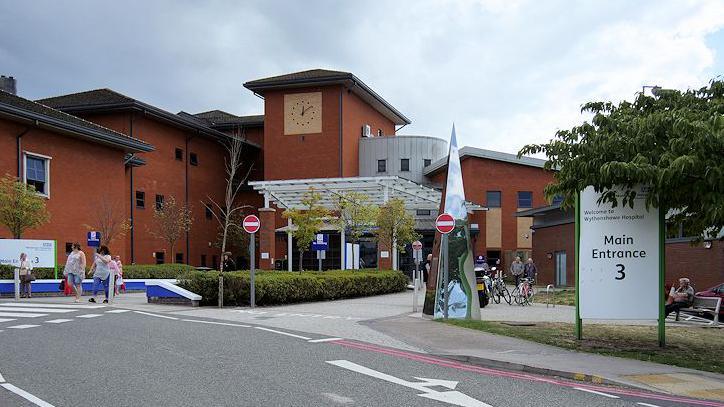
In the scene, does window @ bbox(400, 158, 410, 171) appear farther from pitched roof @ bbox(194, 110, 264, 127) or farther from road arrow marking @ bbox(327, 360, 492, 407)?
road arrow marking @ bbox(327, 360, 492, 407)

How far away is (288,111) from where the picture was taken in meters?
54.7

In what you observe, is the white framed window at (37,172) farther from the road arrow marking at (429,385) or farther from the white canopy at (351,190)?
the road arrow marking at (429,385)

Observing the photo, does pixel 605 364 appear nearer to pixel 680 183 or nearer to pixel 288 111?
pixel 680 183

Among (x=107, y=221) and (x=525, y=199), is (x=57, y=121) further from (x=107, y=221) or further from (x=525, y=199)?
(x=525, y=199)

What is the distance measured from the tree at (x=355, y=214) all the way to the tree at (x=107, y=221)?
11.1 m

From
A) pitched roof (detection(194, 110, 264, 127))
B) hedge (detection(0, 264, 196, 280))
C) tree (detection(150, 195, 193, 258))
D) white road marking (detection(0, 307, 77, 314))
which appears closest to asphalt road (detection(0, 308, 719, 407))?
white road marking (detection(0, 307, 77, 314))

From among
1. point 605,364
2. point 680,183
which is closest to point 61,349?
point 605,364

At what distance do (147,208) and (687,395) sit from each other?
41453 mm

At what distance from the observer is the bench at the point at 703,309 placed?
58.7 feet

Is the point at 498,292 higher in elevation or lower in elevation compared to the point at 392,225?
lower

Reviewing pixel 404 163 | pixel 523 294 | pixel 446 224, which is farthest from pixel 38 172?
pixel 404 163

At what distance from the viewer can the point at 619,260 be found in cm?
1281

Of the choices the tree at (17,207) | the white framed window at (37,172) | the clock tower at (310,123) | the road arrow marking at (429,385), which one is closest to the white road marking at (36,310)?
the road arrow marking at (429,385)

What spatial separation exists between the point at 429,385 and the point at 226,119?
55.0 meters
